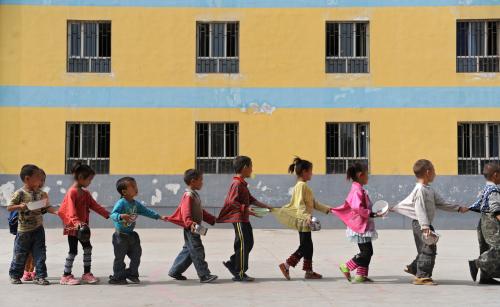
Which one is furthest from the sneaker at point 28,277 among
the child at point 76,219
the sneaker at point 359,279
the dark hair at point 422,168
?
the dark hair at point 422,168

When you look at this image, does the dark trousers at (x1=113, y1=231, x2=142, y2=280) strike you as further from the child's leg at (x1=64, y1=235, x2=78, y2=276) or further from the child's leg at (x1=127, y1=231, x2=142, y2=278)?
the child's leg at (x1=64, y1=235, x2=78, y2=276)

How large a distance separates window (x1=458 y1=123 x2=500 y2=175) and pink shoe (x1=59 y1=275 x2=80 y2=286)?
42.8ft

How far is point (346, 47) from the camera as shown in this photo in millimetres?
19172

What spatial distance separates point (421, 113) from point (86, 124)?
9.51 m

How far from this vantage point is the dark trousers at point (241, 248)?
9.06 meters

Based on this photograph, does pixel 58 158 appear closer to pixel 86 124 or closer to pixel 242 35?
pixel 86 124

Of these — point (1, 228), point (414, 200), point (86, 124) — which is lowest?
point (1, 228)

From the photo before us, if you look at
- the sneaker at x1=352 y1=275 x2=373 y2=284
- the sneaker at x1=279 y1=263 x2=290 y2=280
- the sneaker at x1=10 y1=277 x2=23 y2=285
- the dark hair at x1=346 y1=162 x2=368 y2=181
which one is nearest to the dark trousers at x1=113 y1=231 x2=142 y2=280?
the sneaker at x1=10 y1=277 x2=23 y2=285

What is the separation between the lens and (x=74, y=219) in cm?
880

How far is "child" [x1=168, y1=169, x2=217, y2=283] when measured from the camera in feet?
29.5

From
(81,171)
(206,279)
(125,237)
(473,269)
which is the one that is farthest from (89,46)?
(473,269)

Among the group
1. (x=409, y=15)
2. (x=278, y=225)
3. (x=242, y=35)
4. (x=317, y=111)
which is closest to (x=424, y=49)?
(x=409, y=15)

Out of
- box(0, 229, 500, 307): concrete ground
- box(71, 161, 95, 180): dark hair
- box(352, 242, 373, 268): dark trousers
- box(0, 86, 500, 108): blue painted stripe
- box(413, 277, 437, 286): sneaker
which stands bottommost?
box(0, 229, 500, 307): concrete ground

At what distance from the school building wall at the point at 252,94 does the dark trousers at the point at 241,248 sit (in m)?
9.59
